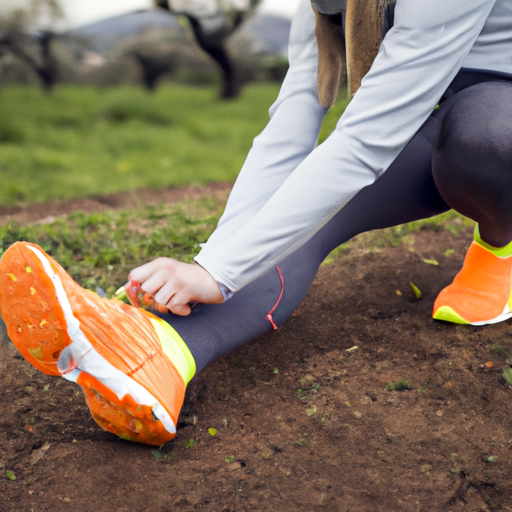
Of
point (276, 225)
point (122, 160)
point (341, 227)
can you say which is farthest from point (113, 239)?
point (122, 160)

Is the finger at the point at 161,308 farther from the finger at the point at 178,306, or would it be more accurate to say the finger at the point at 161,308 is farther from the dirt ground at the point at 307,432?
the dirt ground at the point at 307,432

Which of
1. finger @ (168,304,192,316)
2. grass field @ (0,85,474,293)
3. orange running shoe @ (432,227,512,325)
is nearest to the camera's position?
finger @ (168,304,192,316)

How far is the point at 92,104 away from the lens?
24.0 feet

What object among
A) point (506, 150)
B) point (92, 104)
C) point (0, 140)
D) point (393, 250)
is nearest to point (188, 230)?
point (393, 250)

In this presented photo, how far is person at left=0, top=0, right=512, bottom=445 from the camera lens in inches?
39.3

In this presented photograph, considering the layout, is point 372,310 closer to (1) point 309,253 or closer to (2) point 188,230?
(1) point 309,253

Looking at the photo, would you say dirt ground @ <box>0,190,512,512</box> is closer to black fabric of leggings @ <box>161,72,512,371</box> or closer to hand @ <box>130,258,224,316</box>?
black fabric of leggings @ <box>161,72,512,371</box>

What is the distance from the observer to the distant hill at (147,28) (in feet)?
26.2

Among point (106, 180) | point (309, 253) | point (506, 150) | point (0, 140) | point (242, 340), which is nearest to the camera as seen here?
point (506, 150)

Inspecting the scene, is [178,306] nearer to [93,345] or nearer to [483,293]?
[93,345]

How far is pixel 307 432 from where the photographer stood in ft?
3.71

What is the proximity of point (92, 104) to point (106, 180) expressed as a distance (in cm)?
302

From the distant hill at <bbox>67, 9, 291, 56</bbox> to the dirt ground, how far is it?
717cm

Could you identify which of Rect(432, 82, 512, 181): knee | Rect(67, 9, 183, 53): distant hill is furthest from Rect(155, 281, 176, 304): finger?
Rect(67, 9, 183, 53): distant hill
